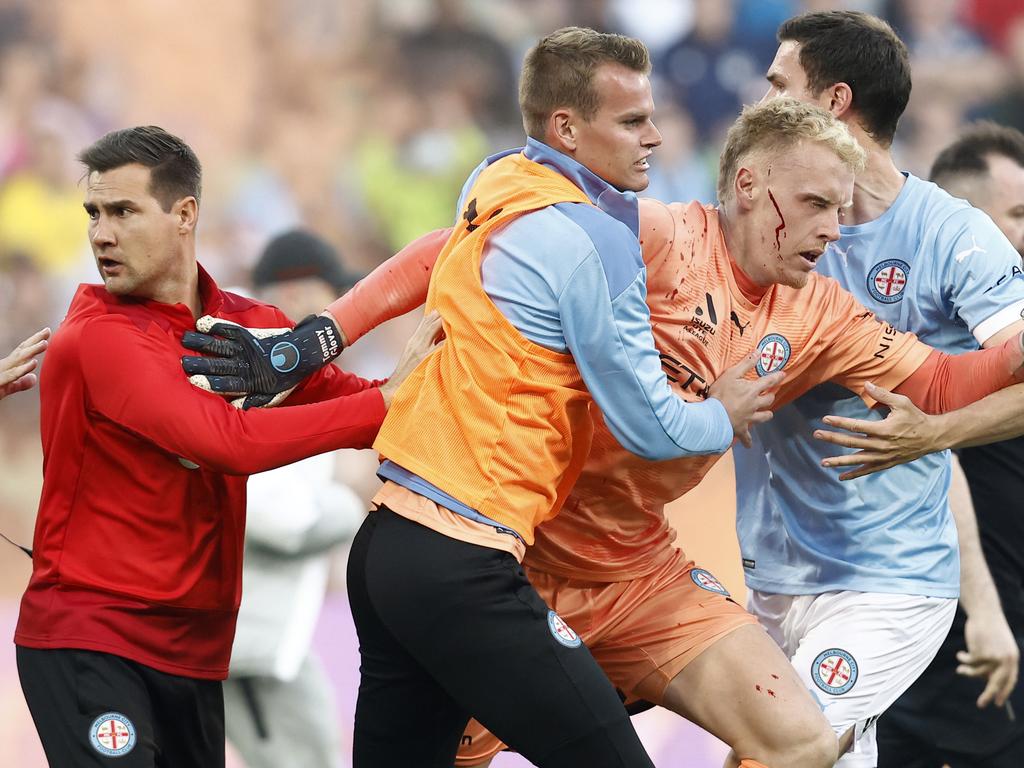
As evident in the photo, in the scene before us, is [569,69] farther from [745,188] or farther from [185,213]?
[185,213]

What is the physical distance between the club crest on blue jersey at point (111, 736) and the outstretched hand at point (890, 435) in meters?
1.78

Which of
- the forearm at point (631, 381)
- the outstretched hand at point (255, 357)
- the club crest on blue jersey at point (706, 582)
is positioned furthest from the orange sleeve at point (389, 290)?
the club crest on blue jersey at point (706, 582)

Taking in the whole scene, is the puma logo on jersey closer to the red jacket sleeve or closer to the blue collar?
the blue collar

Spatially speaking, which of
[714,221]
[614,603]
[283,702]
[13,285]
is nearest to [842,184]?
[714,221]

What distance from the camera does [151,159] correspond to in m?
3.42

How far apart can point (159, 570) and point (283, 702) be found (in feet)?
6.15

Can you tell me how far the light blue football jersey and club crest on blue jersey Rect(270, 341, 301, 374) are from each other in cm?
145

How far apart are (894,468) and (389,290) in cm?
153

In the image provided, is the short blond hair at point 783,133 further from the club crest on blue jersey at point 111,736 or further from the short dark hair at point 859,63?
the club crest on blue jersey at point 111,736

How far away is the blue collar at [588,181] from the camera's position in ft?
10.8

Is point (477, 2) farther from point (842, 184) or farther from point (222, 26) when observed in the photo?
point (842, 184)

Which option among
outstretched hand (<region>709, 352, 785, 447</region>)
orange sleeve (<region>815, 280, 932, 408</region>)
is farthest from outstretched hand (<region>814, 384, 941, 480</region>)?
outstretched hand (<region>709, 352, 785, 447</region>)

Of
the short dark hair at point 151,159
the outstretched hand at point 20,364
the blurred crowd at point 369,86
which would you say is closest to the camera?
the short dark hair at point 151,159

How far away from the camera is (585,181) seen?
3307 mm
